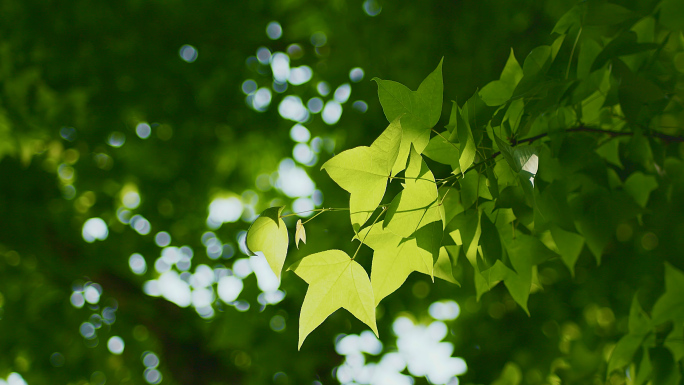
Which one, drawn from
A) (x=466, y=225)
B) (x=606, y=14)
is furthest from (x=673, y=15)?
(x=466, y=225)

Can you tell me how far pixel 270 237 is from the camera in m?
0.73

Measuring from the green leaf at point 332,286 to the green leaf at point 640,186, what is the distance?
53 centimetres

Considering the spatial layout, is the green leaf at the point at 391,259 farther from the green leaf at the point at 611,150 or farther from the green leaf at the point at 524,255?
the green leaf at the point at 611,150

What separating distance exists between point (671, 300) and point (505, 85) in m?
0.49

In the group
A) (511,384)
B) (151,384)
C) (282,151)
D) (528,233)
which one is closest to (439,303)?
(511,384)

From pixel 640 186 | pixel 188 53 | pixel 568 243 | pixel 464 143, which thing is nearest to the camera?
pixel 464 143

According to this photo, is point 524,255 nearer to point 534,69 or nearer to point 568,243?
point 568,243

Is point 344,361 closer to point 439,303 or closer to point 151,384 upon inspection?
point 439,303

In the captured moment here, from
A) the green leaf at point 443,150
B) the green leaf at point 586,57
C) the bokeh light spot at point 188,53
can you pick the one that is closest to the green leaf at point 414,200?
the green leaf at point 443,150

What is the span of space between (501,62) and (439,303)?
159 cm

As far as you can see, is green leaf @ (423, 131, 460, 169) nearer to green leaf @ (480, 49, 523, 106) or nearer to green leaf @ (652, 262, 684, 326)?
green leaf @ (480, 49, 523, 106)

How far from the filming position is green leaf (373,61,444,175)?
683 mm

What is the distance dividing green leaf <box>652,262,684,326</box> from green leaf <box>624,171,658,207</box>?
0.42ft

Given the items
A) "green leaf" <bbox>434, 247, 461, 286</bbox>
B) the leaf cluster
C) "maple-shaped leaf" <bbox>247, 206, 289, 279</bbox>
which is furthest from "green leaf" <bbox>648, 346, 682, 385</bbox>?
→ "maple-shaped leaf" <bbox>247, 206, 289, 279</bbox>
